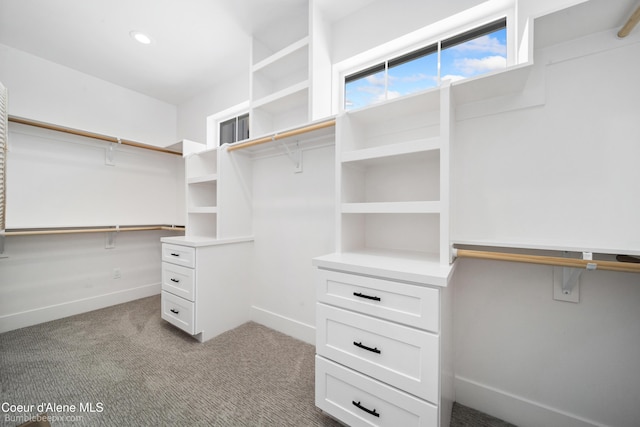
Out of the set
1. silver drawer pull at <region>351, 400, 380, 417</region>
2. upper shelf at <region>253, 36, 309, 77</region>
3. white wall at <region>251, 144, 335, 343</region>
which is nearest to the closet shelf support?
white wall at <region>251, 144, 335, 343</region>

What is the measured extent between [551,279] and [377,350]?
3.18 ft

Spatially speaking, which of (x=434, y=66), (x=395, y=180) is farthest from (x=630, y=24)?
(x=395, y=180)

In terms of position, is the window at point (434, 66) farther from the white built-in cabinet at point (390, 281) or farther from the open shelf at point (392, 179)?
the white built-in cabinet at point (390, 281)

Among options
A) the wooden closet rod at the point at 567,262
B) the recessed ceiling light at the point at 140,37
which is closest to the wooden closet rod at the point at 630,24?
the wooden closet rod at the point at 567,262

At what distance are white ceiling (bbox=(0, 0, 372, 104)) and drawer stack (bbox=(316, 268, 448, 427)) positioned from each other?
204cm

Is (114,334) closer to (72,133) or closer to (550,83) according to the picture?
(72,133)

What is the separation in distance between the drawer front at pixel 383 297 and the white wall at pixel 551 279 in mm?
620

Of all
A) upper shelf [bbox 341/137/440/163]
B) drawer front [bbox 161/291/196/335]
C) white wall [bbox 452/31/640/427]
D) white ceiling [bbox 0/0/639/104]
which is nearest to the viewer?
white wall [bbox 452/31/640/427]

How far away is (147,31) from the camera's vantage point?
6.88 ft

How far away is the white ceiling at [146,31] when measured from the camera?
1842 millimetres

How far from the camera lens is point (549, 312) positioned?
120 cm

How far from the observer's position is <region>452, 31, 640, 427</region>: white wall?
3.49 feet

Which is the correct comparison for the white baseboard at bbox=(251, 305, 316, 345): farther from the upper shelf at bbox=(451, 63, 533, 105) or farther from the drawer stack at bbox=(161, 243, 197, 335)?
the upper shelf at bbox=(451, 63, 533, 105)

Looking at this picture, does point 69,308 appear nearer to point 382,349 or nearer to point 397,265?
point 382,349
